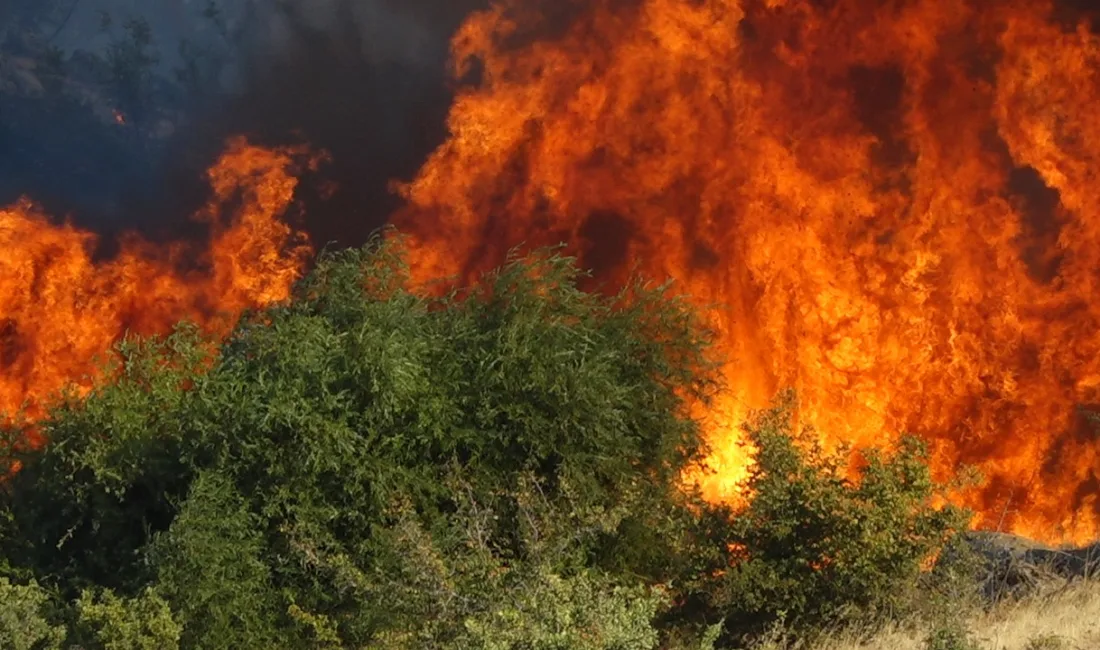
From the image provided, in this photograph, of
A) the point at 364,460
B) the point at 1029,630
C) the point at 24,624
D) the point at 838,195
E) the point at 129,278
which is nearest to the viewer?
the point at 1029,630

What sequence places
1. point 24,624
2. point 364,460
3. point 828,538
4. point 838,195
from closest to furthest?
point 828,538
point 24,624
point 364,460
point 838,195

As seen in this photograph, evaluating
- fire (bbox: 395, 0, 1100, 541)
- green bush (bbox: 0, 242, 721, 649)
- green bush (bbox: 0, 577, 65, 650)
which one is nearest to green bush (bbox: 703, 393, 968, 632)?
green bush (bbox: 0, 242, 721, 649)

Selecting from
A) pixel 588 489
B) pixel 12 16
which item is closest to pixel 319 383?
pixel 588 489

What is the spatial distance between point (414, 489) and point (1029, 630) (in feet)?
25.9

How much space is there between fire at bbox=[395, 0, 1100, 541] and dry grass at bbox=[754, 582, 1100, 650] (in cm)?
919

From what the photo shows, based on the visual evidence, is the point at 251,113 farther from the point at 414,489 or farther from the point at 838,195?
the point at 414,489

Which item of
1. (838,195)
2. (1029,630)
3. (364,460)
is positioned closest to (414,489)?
(364,460)

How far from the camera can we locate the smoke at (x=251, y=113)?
30609 millimetres

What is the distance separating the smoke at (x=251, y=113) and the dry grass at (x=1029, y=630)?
18.7 meters

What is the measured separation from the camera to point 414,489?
17125 millimetres

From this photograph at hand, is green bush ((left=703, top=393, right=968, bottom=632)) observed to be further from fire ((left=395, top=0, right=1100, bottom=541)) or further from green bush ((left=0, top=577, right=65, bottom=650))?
green bush ((left=0, top=577, right=65, bottom=650))

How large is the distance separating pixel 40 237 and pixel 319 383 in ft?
53.5

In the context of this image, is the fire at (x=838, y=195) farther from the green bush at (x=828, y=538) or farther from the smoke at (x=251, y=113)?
the green bush at (x=828, y=538)

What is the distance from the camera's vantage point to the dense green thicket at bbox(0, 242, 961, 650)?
15016 millimetres
